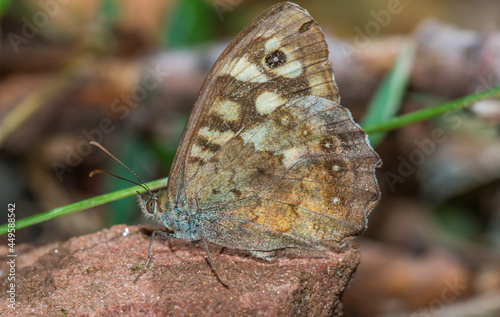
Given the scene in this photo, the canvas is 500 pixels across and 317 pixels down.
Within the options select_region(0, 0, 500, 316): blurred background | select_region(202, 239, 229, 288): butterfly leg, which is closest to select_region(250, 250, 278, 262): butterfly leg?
select_region(202, 239, 229, 288): butterfly leg

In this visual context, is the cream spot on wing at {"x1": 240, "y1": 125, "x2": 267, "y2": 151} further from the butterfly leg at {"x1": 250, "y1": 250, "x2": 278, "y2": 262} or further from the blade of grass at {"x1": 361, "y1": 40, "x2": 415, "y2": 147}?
the blade of grass at {"x1": 361, "y1": 40, "x2": 415, "y2": 147}

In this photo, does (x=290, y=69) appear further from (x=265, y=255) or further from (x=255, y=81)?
(x=265, y=255)

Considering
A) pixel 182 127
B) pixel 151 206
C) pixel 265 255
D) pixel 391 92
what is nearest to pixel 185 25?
pixel 182 127

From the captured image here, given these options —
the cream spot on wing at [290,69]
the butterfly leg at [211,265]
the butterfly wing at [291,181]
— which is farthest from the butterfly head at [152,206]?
the cream spot on wing at [290,69]

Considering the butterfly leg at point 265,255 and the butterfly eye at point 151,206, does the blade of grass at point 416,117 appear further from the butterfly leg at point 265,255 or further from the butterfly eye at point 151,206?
the butterfly eye at point 151,206

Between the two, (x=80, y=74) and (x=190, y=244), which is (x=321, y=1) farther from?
(x=190, y=244)

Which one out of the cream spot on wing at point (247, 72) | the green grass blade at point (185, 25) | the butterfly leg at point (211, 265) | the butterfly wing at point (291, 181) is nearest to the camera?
the butterfly leg at point (211, 265)

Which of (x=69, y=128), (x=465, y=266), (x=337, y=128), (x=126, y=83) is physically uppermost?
(x=337, y=128)

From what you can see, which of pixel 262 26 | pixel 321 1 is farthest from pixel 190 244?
pixel 321 1
